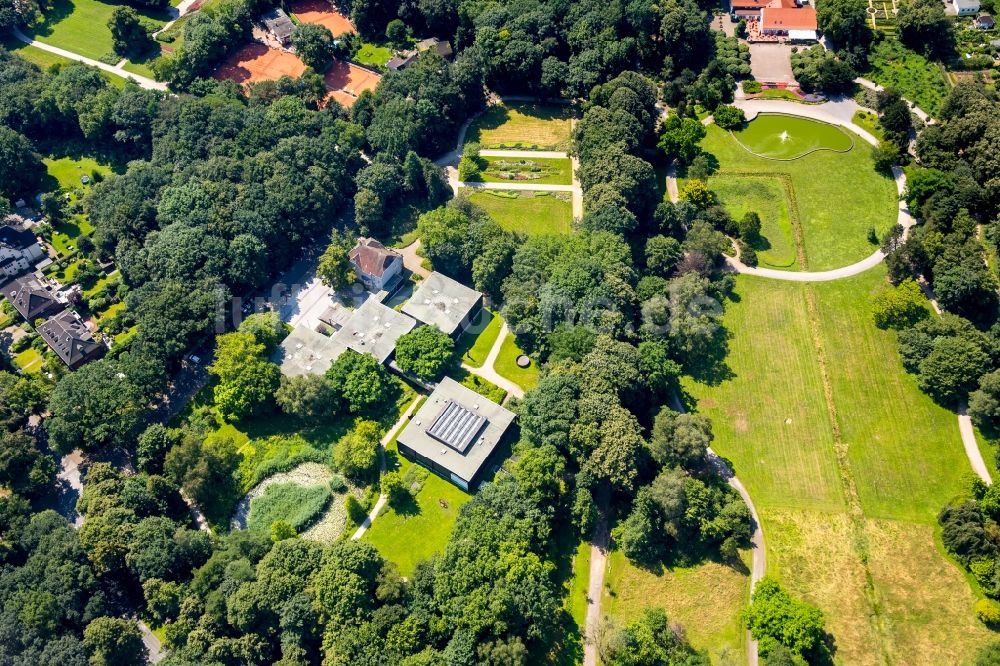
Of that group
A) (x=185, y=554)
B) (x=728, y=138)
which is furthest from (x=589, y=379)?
(x=728, y=138)

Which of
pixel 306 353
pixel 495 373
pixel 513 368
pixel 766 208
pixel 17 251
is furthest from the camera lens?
pixel 766 208

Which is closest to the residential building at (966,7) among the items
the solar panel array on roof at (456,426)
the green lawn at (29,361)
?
the solar panel array on roof at (456,426)

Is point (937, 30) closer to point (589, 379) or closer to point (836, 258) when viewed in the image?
point (836, 258)

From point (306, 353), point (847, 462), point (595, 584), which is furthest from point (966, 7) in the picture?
point (306, 353)

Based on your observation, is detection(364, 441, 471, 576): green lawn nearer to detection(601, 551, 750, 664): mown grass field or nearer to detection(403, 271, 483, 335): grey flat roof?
detection(601, 551, 750, 664): mown grass field

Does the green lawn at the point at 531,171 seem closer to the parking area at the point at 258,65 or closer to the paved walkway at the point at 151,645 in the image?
the parking area at the point at 258,65

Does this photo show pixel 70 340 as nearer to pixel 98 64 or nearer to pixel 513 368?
pixel 513 368

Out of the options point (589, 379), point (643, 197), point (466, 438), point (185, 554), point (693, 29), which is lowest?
point (185, 554)

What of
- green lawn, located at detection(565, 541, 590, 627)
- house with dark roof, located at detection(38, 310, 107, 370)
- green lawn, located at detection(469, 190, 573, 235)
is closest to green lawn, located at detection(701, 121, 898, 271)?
green lawn, located at detection(469, 190, 573, 235)
